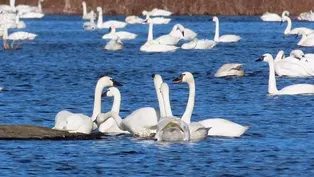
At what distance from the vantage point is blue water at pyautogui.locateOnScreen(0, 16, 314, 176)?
1580 cm

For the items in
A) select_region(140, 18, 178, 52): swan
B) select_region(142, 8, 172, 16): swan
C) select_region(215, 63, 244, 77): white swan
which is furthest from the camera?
select_region(142, 8, 172, 16): swan

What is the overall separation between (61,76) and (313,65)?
21.2 ft

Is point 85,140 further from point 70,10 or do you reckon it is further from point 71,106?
point 70,10

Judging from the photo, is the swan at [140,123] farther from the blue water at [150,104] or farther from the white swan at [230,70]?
the white swan at [230,70]

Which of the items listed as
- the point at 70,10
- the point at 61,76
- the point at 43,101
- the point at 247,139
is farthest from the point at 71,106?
the point at 70,10

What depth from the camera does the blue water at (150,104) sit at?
15805 mm

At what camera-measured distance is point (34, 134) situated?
18078 millimetres

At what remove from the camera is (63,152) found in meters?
16.8

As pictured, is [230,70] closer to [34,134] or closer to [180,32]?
[34,134]

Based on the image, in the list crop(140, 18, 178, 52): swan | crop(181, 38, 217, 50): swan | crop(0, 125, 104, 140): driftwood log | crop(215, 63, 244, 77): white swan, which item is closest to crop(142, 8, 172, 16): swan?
crop(181, 38, 217, 50): swan

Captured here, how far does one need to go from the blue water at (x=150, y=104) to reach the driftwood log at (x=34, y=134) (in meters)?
0.31

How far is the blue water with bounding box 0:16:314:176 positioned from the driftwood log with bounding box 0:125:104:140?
0.31m

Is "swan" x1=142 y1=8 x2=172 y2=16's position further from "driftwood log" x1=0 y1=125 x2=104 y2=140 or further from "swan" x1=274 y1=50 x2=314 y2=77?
"driftwood log" x1=0 y1=125 x2=104 y2=140

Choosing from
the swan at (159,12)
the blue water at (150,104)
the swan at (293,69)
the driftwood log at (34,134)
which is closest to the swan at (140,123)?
the blue water at (150,104)
